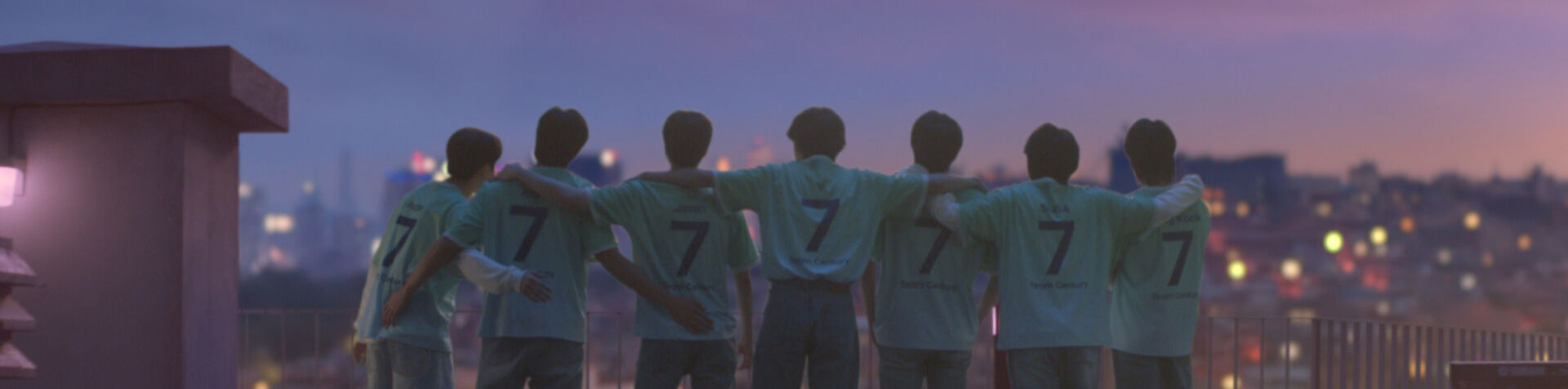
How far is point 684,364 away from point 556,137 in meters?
1.01

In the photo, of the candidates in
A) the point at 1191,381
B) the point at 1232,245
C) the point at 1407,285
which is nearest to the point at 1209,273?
the point at 1232,245

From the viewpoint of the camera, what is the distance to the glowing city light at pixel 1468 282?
505ft

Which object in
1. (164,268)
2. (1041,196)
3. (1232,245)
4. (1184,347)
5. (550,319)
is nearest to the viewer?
(550,319)

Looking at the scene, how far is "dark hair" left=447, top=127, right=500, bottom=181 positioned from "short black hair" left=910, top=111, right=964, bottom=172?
5.90 feet

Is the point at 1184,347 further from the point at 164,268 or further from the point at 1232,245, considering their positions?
the point at 1232,245

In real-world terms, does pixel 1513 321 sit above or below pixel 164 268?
below

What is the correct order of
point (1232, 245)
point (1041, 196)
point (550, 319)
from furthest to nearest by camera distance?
point (1232, 245) → point (1041, 196) → point (550, 319)

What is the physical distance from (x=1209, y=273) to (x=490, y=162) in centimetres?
16420

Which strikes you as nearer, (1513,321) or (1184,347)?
(1184,347)

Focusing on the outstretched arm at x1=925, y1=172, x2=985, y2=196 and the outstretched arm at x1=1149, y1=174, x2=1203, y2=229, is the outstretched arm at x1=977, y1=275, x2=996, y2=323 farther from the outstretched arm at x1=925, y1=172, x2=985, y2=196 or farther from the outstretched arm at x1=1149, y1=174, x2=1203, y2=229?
the outstretched arm at x1=1149, y1=174, x2=1203, y2=229

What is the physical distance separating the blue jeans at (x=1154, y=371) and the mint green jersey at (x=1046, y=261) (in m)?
0.44

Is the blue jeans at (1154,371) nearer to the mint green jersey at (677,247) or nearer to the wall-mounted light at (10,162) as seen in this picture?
the mint green jersey at (677,247)

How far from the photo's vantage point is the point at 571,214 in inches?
169

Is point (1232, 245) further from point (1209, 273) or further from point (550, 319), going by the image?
point (550, 319)
